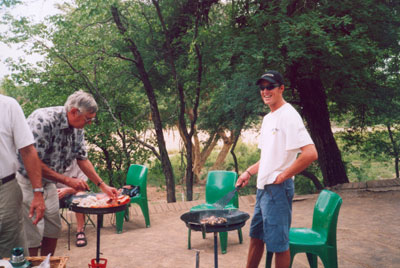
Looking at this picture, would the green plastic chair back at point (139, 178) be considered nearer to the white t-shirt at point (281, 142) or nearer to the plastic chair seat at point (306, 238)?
the plastic chair seat at point (306, 238)

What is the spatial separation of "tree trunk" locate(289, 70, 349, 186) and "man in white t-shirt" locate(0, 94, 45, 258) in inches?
237

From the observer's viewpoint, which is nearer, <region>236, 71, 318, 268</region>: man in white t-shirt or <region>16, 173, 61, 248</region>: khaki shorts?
<region>236, 71, 318, 268</region>: man in white t-shirt

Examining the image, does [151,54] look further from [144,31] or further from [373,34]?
[373,34]

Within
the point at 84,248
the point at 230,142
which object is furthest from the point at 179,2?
the point at 230,142

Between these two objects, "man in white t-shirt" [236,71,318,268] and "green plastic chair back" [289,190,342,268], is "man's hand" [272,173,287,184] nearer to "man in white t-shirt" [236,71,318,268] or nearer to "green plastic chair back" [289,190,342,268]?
"man in white t-shirt" [236,71,318,268]

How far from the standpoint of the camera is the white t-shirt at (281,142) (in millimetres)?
2674

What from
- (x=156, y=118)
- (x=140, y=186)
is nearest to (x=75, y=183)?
(x=140, y=186)

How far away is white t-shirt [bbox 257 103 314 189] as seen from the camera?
2674 millimetres

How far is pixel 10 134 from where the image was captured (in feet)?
8.29

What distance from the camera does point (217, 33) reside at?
27.6 ft

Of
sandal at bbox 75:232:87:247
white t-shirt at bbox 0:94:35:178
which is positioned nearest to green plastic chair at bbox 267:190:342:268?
white t-shirt at bbox 0:94:35:178

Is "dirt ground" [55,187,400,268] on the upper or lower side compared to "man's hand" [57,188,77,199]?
lower

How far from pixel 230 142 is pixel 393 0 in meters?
8.99

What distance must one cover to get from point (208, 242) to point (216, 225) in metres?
2.05
